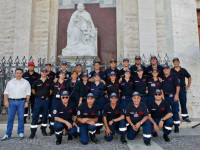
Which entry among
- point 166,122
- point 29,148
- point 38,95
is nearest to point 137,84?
point 166,122

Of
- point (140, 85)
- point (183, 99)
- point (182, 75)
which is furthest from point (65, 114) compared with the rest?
point (182, 75)

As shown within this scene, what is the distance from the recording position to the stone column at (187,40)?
6148mm

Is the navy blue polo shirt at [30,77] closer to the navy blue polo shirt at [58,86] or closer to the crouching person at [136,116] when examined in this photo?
the navy blue polo shirt at [58,86]

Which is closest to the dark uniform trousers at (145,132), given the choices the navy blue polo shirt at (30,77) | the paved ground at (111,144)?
the paved ground at (111,144)

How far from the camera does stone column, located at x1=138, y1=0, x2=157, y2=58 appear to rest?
929 centimetres

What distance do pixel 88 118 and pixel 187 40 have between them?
189 inches

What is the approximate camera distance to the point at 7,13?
1049 cm

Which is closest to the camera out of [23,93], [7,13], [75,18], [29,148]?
[29,148]

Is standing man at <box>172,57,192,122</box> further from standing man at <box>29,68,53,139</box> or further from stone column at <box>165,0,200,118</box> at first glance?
standing man at <box>29,68,53,139</box>

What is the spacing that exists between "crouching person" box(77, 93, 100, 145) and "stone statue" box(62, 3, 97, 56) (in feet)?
15.4

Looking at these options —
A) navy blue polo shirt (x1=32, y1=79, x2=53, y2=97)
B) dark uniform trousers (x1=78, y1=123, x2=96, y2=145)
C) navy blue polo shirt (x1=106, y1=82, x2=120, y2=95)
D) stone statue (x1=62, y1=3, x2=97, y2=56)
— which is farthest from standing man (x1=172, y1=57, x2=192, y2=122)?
stone statue (x1=62, y1=3, x2=97, y2=56)

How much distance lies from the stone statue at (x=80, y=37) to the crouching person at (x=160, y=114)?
498 centimetres

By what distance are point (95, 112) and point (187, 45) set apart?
446 cm

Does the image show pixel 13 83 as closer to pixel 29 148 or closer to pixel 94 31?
pixel 29 148
